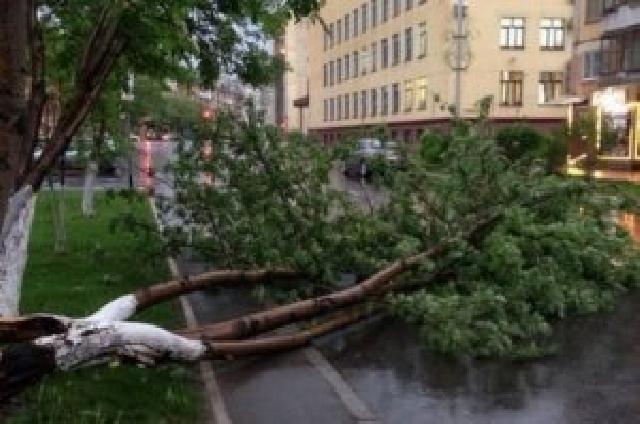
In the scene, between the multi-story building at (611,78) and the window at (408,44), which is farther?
the window at (408,44)

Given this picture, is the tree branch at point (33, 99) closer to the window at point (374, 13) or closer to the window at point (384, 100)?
the window at point (384, 100)

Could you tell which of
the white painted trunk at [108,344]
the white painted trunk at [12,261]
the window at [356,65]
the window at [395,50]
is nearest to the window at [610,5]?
the window at [395,50]

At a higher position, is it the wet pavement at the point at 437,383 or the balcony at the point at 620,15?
the balcony at the point at 620,15

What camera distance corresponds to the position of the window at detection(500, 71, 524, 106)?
5644cm

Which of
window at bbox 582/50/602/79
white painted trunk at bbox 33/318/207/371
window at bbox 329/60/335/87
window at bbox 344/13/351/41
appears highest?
window at bbox 344/13/351/41

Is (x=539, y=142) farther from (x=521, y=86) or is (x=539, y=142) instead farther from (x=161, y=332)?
(x=161, y=332)

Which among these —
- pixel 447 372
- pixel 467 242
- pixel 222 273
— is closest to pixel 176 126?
pixel 222 273

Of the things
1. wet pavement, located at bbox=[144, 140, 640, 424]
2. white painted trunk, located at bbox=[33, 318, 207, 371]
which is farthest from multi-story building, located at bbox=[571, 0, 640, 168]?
white painted trunk, located at bbox=[33, 318, 207, 371]

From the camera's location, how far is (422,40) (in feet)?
195

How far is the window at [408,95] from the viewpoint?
61.5 m

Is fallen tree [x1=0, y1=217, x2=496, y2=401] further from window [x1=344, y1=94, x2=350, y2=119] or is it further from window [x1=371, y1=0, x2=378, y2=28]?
window [x1=344, y1=94, x2=350, y2=119]

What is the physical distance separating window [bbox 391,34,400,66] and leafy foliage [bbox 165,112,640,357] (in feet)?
174

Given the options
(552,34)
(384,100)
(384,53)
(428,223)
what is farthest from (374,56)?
(428,223)

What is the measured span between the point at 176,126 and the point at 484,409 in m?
6.39
